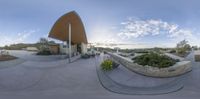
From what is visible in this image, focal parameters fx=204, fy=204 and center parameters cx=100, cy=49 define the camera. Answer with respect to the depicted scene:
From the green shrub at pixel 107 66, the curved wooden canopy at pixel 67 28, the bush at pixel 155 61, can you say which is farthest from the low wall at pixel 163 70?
the curved wooden canopy at pixel 67 28

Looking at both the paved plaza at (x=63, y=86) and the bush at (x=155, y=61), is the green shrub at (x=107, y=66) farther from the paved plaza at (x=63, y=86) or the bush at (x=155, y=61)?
the bush at (x=155, y=61)

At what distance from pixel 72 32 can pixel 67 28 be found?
2.04 meters

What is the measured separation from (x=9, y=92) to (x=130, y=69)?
941 cm

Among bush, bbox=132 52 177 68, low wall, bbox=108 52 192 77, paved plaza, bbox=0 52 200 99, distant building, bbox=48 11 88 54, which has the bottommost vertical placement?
paved plaza, bbox=0 52 200 99

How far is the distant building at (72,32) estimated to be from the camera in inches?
1107

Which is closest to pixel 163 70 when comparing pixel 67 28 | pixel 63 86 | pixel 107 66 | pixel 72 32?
pixel 107 66

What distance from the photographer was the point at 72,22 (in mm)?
29250

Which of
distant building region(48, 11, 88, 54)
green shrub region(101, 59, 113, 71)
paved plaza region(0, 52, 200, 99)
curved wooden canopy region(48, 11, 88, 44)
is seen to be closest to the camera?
paved plaza region(0, 52, 200, 99)

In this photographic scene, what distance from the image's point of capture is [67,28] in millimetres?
31234

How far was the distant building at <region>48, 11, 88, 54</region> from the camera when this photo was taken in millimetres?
28109

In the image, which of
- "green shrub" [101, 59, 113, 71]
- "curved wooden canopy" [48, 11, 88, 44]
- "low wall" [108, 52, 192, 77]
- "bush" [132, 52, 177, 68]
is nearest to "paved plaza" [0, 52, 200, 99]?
"low wall" [108, 52, 192, 77]

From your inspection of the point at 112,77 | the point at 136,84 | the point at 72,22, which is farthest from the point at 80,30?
the point at 136,84

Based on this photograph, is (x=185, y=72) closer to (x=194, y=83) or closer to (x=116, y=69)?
(x=194, y=83)

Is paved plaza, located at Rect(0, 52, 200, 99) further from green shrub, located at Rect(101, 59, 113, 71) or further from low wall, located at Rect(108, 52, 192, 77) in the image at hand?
green shrub, located at Rect(101, 59, 113, 71)
